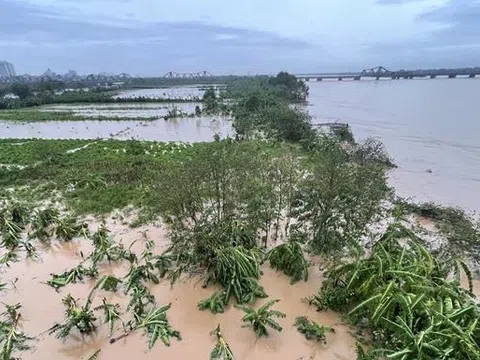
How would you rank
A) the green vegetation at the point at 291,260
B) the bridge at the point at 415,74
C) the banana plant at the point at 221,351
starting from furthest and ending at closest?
the bridge at the point at 415,74 < the green vegetation at the point at 291,260 < the banana plant at the point at 221,351

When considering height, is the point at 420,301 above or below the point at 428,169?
above

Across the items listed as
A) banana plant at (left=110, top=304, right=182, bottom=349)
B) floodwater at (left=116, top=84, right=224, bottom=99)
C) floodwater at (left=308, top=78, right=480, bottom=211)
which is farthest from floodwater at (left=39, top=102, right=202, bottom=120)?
banana plant at (left=110, top=304, right=182, bottom=349)

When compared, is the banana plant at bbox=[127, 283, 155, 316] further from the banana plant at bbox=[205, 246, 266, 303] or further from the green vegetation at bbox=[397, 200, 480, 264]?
the green vegetation at bbox=[397, 200, 480, 264]

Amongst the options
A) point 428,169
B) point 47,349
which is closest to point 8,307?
point 47,349

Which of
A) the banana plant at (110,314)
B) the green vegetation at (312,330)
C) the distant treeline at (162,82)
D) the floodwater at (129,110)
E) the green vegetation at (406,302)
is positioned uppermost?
the green vegetation at (406,302)

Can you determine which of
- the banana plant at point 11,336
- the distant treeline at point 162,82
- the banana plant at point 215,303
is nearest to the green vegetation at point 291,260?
the banana plant at point 215,303

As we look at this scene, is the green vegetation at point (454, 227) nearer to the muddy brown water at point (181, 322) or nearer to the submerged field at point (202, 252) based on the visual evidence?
the submerged field at point (202, 252)

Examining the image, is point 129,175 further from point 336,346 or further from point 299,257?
point 336,346
